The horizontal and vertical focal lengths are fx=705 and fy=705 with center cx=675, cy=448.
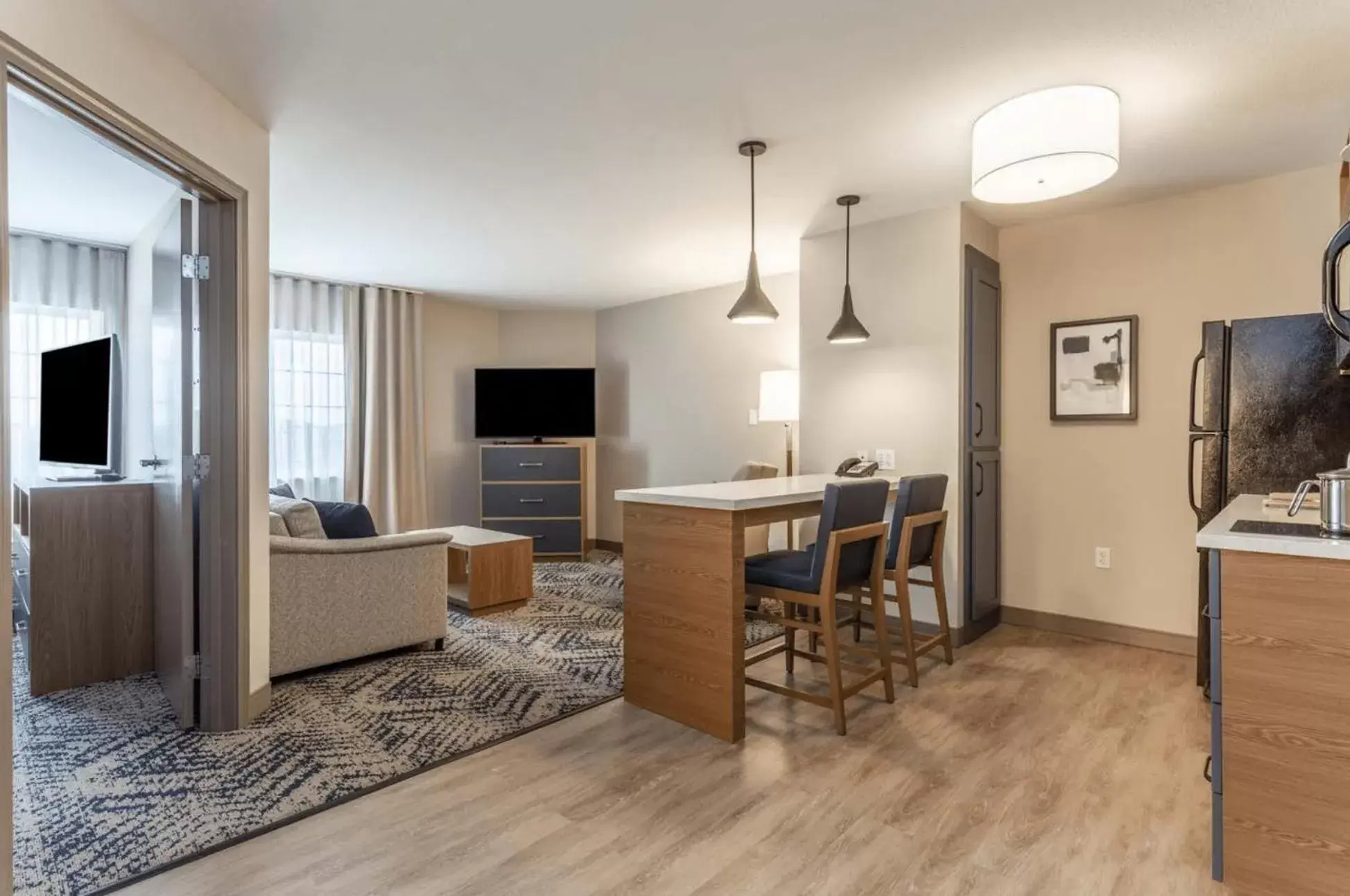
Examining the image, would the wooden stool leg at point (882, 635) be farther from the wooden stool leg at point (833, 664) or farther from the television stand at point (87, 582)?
the television stand at point (87, 582)

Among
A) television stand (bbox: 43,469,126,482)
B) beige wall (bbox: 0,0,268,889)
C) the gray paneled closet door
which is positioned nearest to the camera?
beige wall (bbox: 0,0,268,889)

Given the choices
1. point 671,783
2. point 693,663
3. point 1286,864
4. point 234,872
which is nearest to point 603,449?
point 693,663

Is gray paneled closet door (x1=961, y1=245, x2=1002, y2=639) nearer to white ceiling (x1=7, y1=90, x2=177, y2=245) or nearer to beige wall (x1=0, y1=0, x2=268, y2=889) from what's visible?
beige wall (x1=0, y1=0, x2=268, y2=889)

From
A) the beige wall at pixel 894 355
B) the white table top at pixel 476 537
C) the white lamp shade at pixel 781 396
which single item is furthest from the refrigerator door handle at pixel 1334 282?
the white table top at pixel 476 537

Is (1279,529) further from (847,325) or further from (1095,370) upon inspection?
(1095,370)

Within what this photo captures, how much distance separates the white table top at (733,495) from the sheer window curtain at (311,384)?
3.66 metres

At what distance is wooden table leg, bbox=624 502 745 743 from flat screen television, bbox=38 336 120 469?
2.50m

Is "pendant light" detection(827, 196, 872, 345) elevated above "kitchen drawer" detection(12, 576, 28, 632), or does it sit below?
above

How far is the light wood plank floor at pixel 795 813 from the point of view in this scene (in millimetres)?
1688

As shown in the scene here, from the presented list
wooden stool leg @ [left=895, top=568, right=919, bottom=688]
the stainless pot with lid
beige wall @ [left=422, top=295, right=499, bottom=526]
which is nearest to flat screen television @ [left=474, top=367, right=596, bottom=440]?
beige wall @ [left=422, top=295, right=499, bottom=526]

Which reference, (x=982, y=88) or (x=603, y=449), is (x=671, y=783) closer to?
(x=982, y=88)

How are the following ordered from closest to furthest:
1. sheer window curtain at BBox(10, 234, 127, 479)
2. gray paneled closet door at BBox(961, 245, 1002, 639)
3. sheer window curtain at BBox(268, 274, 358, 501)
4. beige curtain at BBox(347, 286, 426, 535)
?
gray paneled closet door at BBox(961, 245, 1002, 639) < sheer window curtain at BBox(10, 234, 127, 479) < sheer window curtain at BBox(268, 274, 358, 501) < beige curtain at BBox(347, 286, 426, 535)

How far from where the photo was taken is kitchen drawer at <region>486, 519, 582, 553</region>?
6.02m

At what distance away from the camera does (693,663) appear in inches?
100
